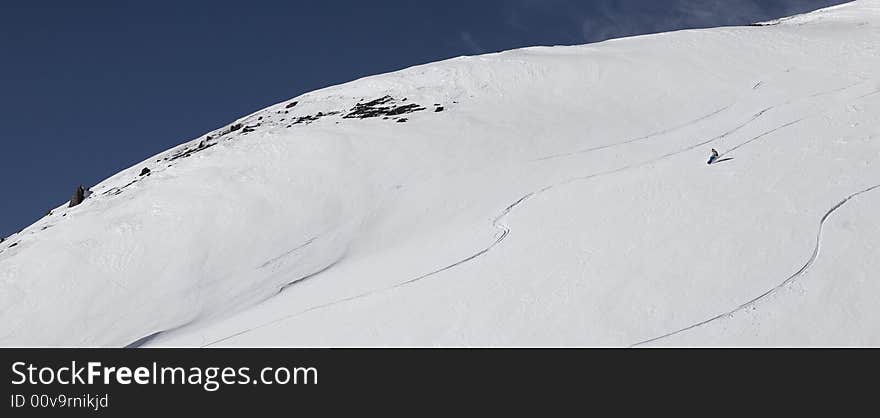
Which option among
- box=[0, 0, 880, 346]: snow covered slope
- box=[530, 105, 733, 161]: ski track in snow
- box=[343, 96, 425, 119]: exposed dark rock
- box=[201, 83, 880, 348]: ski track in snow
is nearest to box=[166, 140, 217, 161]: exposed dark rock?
box=[0, 0, 880, 346]: snow covered slope

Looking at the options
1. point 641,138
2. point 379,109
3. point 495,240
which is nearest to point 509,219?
point 495,240

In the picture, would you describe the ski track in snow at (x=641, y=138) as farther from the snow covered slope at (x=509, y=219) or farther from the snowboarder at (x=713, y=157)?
the snowboarder at (x=713, y=157)

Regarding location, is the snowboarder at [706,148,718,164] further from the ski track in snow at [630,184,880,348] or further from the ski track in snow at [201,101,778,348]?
the ski track in snow at [630,184,880,348]

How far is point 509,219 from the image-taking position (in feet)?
46.5

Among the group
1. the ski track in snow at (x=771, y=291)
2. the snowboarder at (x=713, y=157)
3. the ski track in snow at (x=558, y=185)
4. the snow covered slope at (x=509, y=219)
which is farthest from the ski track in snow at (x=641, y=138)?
the ski track in snow at (x=771, y=291)
